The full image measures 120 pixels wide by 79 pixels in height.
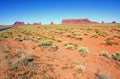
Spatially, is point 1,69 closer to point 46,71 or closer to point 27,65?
point 27,65

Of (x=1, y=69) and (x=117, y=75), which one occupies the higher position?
(x=1, y=69)

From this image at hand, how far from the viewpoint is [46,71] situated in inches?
227

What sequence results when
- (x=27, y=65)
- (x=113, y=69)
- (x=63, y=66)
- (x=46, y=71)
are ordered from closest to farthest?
(x=46, y=71) → (x=27, y=65) → (x=63, y=66) → (x=113, y=69)

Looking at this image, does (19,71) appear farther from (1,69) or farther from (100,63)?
(100,63)

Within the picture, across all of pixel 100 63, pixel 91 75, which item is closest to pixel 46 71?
pixel 91 75

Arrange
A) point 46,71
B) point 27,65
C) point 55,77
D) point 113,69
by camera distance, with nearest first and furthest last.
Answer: point 55,77, point 46,71, point 27,65, point 113,69

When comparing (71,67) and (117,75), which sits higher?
(71,67)

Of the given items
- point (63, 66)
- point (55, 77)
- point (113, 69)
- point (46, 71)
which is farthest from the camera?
point (113, 69)

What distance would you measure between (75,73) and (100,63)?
7.85 feet

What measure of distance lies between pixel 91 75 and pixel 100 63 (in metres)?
1.91

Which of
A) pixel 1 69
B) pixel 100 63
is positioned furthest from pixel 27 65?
pixel 100 63

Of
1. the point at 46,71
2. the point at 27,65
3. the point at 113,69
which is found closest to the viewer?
the point at 46,71

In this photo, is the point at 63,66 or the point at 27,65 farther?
the point at 63,66

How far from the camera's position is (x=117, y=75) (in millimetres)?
6523
